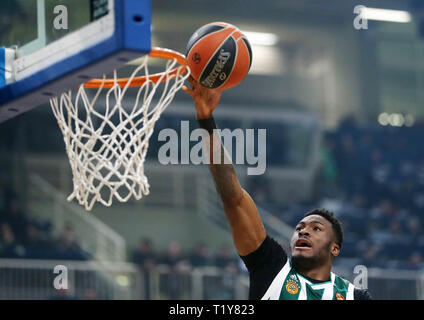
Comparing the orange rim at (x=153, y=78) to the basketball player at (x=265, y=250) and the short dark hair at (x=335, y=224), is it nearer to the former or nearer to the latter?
the basketball player at (x=265, y=250)

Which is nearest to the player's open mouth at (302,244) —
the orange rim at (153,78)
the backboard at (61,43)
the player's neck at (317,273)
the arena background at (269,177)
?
the player's neck at (317,273)

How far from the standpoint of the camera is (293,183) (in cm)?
1565

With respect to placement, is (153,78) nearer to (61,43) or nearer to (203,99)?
(203,99)

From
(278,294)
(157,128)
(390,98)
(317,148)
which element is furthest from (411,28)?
(278,294)

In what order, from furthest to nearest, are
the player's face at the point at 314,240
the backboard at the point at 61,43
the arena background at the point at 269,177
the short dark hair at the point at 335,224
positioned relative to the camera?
1. the arena background at the point at 269,177
2. the short dark hair at the point at 335,224
3. the player's face at the point at 314,240
4. the backboard at the point at 61,43

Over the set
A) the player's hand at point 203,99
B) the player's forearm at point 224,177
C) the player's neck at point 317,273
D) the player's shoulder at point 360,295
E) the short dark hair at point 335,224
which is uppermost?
the player's hand at point 203,99

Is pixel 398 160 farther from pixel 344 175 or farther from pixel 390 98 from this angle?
pixel 390 98

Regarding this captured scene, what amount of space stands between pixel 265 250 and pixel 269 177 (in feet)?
37.0

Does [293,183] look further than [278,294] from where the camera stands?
Yes

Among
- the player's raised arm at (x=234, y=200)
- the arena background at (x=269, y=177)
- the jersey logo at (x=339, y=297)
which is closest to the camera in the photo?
the player's raised arm at (x=234, y=200)

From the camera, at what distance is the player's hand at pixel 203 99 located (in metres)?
3.96

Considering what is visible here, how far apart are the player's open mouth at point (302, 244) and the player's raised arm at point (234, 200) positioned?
0.80 ft

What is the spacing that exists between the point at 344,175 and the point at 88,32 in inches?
466

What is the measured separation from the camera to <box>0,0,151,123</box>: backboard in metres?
3.33
